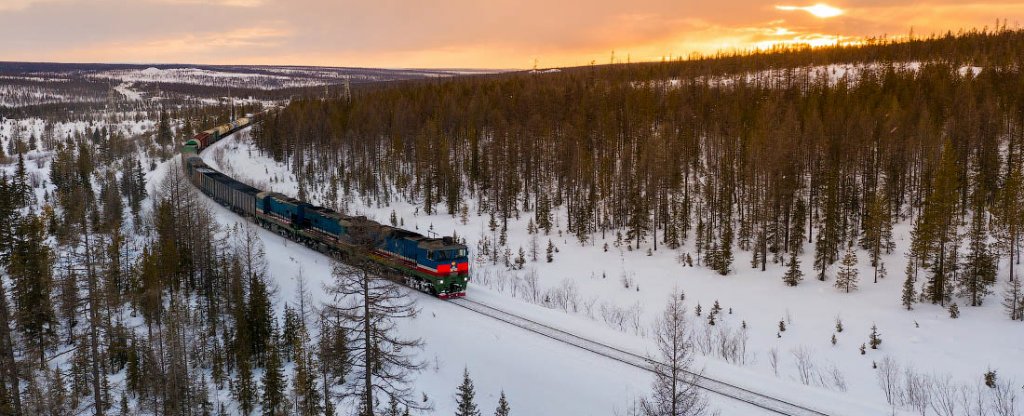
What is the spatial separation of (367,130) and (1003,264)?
7132cm

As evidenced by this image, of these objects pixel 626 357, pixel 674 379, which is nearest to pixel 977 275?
pixel 626 357

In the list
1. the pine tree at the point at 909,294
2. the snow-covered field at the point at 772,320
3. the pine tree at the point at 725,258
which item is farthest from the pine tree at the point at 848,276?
the pine tree at the point at 725,258

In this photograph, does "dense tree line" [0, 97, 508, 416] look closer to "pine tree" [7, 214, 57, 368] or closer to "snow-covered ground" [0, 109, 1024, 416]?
"pine tree" [7, 214, 57, 368]

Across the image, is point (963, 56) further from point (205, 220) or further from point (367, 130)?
point (205, 220)

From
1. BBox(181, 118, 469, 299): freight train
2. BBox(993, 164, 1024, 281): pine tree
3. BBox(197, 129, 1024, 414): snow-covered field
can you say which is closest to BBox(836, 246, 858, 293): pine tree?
BBox(197, 129, 1024, 414): snow-covered field

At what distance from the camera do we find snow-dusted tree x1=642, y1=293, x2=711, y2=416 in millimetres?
17688

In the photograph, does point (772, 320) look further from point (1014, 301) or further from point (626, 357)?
point (626, 357)

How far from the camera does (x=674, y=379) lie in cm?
1723

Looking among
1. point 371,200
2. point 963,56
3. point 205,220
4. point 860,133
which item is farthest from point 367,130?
point 963,56

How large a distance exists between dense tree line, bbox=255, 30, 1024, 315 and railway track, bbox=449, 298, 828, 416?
1784 cm

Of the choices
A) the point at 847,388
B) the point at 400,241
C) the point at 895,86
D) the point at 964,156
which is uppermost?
the point at 895,86

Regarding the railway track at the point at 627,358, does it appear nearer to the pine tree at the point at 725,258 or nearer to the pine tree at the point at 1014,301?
the pine tree at the point at 1014,301

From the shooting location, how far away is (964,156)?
51406 millimetres

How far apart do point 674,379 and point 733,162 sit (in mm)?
50159
